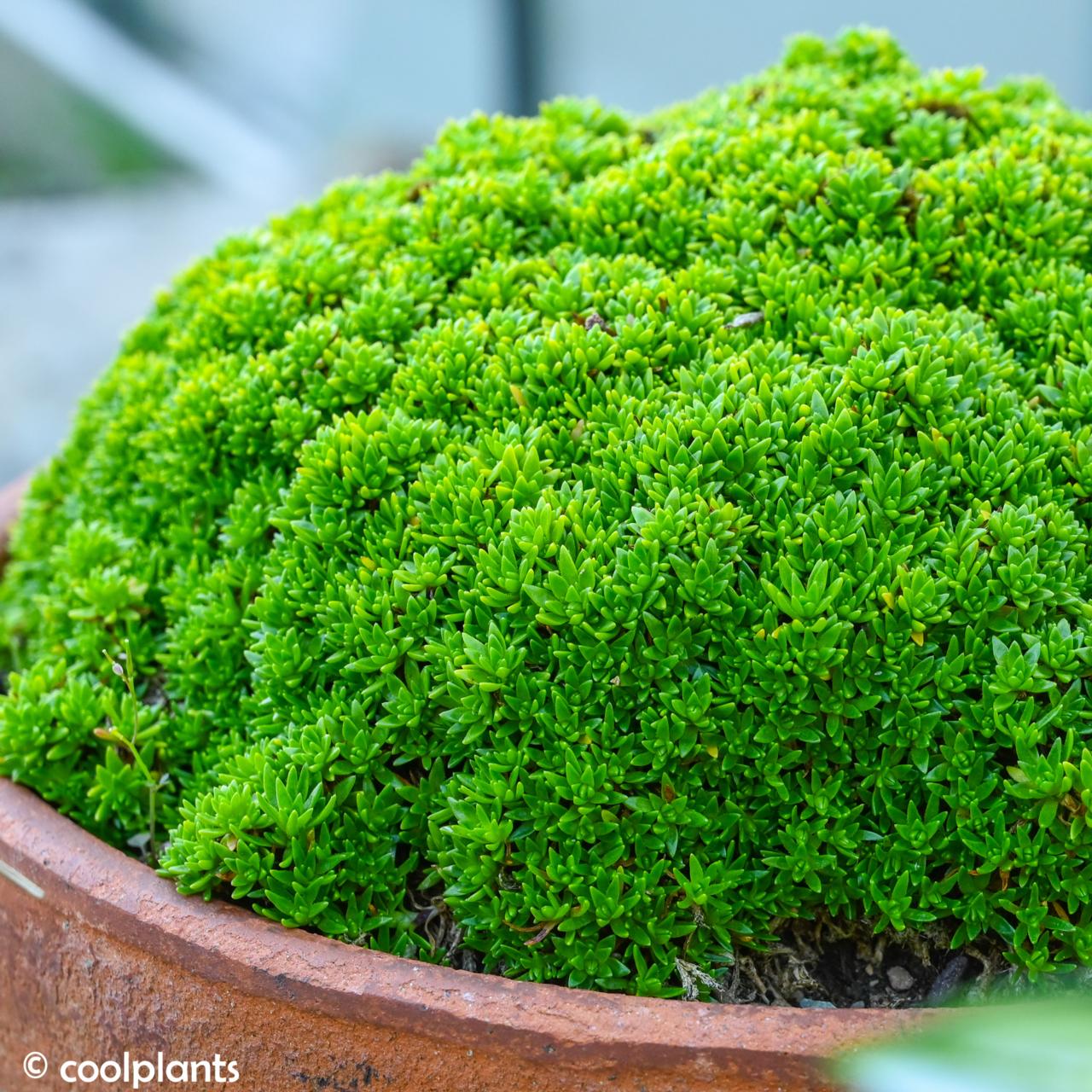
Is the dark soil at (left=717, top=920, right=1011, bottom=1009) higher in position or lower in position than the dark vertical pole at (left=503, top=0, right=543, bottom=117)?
lower

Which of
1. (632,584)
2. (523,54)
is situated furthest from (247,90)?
(632,584)

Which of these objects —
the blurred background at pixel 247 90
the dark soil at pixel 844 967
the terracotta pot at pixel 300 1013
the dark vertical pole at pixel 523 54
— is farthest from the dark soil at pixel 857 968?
the dark vertical pole at pixel 523 54

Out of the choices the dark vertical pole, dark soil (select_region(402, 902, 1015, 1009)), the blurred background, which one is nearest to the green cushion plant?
dark soil (select_region(402, 902, 1015, 1009))

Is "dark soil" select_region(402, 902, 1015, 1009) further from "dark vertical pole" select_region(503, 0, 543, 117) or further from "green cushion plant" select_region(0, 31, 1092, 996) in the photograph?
"dark vertical pole" select_region(503, 0, 543, 117)

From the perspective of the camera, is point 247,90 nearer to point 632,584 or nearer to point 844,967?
point 632,584

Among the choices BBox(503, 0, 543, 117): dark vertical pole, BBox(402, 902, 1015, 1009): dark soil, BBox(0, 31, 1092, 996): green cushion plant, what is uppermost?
BBox(503, 0, 543, 117): dark vertical pole

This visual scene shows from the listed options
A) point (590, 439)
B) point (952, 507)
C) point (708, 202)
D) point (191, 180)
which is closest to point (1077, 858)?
point (952, 507)

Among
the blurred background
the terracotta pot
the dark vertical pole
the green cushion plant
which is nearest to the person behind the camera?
the terracotta pot
